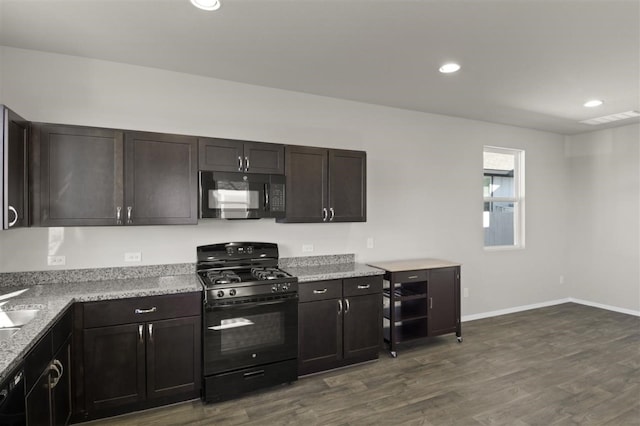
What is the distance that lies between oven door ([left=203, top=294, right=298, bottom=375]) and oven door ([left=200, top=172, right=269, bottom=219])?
30.6 inches

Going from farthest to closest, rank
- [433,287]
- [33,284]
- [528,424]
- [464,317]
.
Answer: [464,317], [433,287], [33,284], [528,424]

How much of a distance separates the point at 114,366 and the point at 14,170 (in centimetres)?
150

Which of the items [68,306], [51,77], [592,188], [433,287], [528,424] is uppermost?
[51,77]

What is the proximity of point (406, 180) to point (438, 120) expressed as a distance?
98 centimetres

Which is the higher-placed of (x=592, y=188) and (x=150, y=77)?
(x=150, y=77)

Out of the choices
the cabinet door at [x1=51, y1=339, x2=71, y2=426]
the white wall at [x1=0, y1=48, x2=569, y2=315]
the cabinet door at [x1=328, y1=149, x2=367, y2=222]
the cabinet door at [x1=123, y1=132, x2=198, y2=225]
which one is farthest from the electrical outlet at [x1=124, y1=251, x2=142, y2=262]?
the cabinet door at [x1=328, y1=149, x2=367, y2=222]

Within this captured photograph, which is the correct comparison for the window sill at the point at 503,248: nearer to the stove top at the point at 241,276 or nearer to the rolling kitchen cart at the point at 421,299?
the rolling kitchen cart at the point at 421,299

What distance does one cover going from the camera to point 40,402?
1.76m

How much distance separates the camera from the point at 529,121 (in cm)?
485

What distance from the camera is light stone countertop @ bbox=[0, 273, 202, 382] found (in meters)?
1.58

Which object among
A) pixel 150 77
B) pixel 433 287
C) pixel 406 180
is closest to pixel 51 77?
pixel 150 77

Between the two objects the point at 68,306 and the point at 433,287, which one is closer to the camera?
the point at 68,306

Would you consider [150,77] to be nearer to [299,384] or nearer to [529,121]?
[299,384]

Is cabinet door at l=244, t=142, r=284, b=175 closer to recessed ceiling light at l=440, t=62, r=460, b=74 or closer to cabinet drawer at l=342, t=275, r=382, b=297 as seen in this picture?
cabinet drawer at l=342, t=275, r=382, b=297
